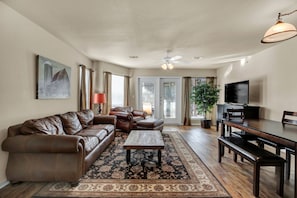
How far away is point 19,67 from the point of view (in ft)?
9.25

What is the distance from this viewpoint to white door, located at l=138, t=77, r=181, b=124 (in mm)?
8055

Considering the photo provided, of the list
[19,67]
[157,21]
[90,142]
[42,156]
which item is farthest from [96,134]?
[157,21]

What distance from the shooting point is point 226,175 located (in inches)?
113

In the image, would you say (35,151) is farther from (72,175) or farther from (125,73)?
(125,73)

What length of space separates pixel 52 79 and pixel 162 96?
508cm

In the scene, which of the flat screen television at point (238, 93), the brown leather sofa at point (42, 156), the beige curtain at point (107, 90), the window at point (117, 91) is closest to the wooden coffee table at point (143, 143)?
the brown leather sofa at point (42, 156)

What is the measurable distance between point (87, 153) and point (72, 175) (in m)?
0.45

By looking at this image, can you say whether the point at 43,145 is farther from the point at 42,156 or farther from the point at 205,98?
the point at 205,98

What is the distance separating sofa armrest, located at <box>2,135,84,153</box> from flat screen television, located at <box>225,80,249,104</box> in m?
4.46

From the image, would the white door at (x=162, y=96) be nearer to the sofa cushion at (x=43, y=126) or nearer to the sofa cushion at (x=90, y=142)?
the sofa cushion at (x=90, y=142)

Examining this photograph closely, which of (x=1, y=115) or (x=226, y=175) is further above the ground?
(x=1, y=115)

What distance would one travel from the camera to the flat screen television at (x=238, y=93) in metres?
4.98

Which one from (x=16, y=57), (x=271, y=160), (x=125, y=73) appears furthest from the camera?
(x=125, y=73)

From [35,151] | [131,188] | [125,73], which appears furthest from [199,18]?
[125,73]
